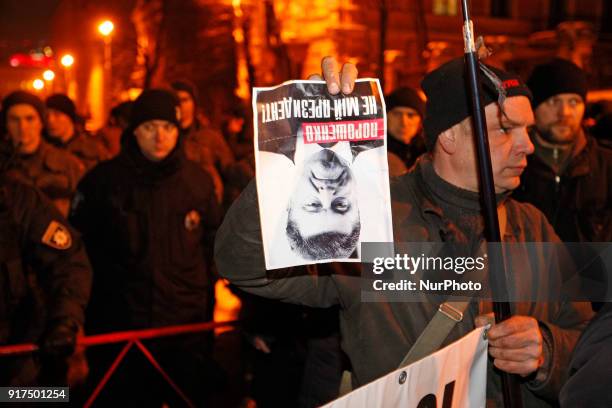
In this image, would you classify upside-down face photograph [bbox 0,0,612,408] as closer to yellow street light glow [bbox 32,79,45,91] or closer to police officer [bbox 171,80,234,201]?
police officer [bbox 171,80,234,201]

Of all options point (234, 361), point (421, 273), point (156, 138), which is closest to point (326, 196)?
point (421, 273)

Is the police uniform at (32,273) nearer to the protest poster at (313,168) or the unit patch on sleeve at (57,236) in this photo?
the unit patch on sleeve at (57,236)

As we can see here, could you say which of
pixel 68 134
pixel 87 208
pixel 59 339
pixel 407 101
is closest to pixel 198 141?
pixel 68 134

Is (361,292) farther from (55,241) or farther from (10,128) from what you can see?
(10,128)

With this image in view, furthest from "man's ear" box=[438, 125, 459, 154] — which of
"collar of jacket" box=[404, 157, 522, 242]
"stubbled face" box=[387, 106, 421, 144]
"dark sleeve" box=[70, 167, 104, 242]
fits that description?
"stubbled face" box=[387, 106, 421, 144]

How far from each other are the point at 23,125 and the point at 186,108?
2.25 metres

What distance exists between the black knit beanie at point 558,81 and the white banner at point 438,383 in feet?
11.5

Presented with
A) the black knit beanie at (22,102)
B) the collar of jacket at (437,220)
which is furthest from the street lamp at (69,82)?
the collar of jacket at (437,220)

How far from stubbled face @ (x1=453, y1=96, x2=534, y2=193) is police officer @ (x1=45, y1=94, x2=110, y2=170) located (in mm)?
7507

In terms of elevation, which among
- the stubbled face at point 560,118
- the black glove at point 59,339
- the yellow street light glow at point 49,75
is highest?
the yellow street light glow at point 49,75

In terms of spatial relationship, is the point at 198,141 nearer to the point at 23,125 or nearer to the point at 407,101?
the point at 23,125

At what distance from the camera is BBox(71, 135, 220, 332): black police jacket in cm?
599

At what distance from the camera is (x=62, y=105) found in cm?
1080

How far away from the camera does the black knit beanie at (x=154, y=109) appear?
6434mm
